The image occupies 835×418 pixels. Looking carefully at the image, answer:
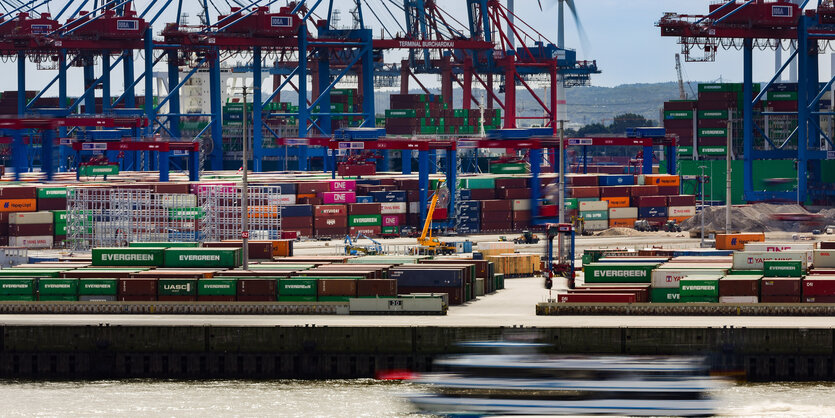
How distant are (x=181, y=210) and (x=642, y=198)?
39.6 meters

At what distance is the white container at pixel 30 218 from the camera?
96375 mm

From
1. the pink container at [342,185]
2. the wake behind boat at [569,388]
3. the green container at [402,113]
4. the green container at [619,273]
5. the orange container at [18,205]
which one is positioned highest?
the green container at [402,113]

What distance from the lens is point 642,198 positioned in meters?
116

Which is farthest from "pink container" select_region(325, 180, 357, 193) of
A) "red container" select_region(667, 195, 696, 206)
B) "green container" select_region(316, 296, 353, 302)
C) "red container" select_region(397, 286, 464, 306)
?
"green container" select_region(316, 296, 353, 302)

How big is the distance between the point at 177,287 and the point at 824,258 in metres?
29.6

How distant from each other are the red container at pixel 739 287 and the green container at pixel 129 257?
25565 millimetres

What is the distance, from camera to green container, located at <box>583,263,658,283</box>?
66.4 m

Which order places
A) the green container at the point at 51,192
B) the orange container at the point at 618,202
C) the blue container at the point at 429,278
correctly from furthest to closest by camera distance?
1. the orange container at the point at 618,202
2. the green container at the point at 51,192
3. the blue container at the point at 429,278

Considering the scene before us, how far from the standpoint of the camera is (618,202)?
116 m

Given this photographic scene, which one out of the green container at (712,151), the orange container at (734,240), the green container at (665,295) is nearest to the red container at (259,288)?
the green container at (665,295)

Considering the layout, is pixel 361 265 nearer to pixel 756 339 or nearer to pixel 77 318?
pixel 77 318

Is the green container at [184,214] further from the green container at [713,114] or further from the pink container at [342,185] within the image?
the green container at [713,114]

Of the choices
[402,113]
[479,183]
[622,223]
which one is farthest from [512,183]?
[402,113]

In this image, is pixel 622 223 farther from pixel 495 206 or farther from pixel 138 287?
pixel 138 287
